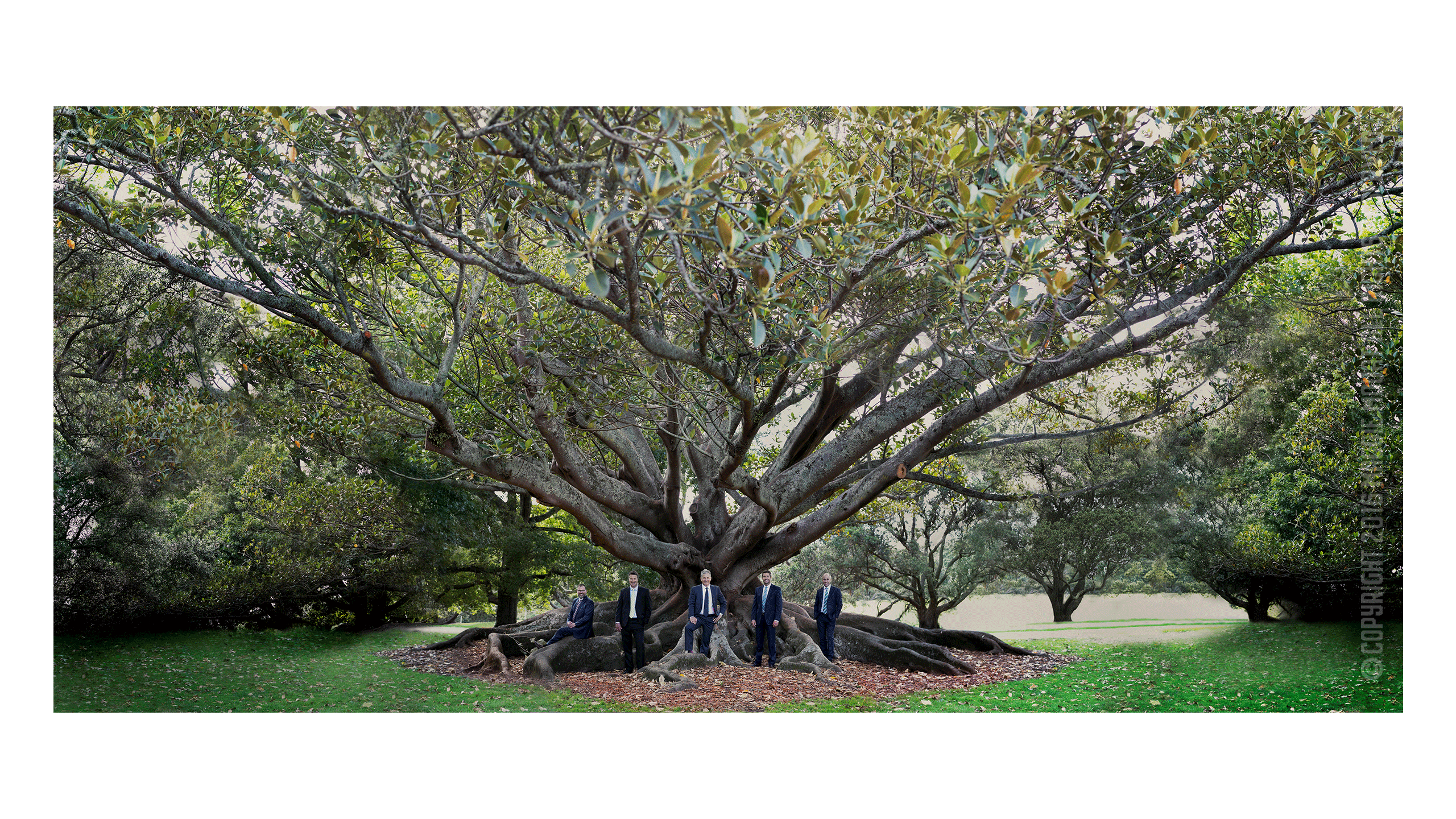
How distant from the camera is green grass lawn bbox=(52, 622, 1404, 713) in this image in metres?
6.90

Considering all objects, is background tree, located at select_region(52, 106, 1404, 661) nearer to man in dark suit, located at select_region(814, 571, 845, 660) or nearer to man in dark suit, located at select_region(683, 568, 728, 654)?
man in dark suit, located at select_region(814, 571, 845, 660)

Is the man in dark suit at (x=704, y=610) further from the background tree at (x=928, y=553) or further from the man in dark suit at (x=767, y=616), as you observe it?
the background tree at (x=928, y=553)

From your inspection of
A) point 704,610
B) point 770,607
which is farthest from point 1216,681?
point 704,610

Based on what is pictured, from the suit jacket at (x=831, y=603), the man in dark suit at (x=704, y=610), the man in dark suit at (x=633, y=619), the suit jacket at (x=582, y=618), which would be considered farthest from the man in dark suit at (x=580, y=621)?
the suit jacket at (x=831, y=603)

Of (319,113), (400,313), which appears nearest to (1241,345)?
(400,313)

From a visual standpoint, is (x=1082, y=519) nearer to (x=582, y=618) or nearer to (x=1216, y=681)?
(x=1216, y=681)

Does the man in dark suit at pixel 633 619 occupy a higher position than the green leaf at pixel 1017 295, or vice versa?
the green leaf at pixel 1017 295

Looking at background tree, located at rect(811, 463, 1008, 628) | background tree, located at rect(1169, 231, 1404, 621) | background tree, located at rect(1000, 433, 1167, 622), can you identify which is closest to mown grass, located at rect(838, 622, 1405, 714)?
background tree, located at rect(1169, 231, 1404, 621)

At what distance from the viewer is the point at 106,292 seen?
927 cm

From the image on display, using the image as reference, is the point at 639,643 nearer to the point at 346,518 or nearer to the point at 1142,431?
the point at 346,518

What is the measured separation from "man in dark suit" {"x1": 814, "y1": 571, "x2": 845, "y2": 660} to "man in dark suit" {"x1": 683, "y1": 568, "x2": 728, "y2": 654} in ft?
3.53

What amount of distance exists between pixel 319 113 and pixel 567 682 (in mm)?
5302

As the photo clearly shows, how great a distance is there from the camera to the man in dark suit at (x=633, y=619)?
25.3ft

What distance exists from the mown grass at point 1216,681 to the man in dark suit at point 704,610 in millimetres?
1993
